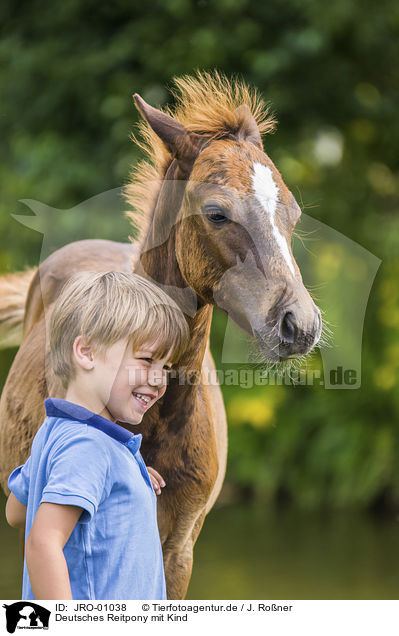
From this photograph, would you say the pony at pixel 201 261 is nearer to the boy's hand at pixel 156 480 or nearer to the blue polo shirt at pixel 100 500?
the boy's hand at pixel 156 480

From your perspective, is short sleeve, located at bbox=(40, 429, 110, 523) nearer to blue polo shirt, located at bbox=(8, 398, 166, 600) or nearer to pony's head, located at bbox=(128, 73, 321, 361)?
blue polo shirt, located at bbox=(8, 398, 166, 600)

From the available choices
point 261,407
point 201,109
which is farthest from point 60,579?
point 261,407

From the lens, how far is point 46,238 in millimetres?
2096

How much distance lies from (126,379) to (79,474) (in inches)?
6.7

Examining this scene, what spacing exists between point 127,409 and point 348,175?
2.99 meters

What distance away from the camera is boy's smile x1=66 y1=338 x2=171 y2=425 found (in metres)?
1.03

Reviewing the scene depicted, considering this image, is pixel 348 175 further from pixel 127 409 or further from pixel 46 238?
pixel 127 409

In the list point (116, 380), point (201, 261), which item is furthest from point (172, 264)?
point (116, 380)

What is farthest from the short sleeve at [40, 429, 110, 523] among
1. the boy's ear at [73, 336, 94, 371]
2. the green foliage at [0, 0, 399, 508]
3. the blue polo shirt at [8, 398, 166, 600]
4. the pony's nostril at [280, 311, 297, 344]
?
the green foliage at [0, 0, 399, 508]

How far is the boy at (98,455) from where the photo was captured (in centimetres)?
90

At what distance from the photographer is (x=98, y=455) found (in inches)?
37.1

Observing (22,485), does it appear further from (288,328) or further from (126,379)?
(288,328)

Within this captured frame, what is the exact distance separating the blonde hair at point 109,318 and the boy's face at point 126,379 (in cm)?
1
